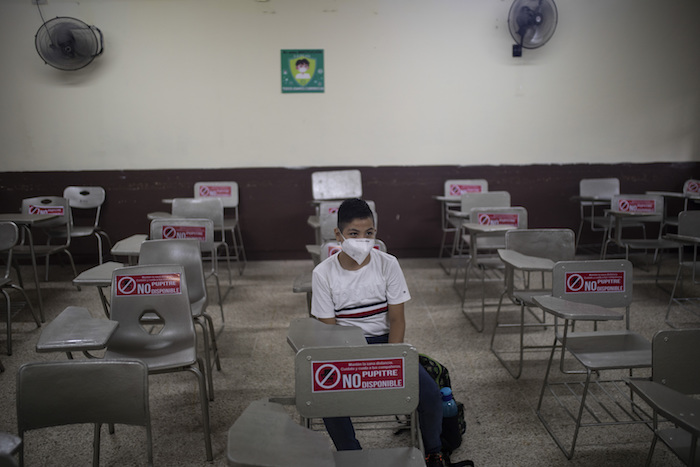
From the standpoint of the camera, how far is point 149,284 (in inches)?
80.4

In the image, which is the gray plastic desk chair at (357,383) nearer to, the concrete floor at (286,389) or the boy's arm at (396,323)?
the boy's arm at (396,323)

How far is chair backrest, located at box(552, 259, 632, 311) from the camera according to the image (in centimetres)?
213

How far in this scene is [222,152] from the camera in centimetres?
491

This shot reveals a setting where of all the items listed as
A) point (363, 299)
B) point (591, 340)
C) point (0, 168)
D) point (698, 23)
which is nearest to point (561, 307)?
point (591, 340)

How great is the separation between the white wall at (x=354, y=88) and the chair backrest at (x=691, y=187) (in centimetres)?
38

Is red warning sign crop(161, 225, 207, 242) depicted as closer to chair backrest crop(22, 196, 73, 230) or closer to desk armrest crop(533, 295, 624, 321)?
chair backrest crop(22, 196, 73, 230)

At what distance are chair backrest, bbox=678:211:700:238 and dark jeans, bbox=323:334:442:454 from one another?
272cm

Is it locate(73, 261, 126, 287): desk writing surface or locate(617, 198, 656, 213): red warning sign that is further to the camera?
locate(617, 198, 656, 213): red warning sign

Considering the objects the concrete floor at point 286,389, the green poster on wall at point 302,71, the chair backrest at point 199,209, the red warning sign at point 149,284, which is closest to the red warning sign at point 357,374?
the concrete floor at point 286,389

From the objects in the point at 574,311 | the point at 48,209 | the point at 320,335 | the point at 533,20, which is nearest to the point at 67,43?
the point at 48,209

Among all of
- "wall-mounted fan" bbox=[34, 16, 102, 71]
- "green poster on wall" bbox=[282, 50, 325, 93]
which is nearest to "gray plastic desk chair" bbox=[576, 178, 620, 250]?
"green poster on wall" bbox=[282, 50, 325, 93]

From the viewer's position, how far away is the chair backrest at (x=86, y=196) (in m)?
4.78

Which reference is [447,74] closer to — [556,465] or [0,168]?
[556,465]

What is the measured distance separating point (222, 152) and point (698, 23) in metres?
5.36
